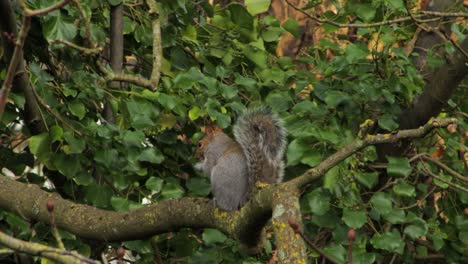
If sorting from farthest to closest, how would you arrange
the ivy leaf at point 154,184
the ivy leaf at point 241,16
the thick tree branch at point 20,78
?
the ivy leaf at point 241,16 < the ivy leaf at point 154,184 < the thick tree branch at point 20,78

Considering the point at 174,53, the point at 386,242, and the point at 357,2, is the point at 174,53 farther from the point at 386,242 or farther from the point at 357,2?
the point at 386,242

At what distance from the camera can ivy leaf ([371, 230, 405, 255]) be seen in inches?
108

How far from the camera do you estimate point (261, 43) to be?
3209mm

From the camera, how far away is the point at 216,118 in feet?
9.16

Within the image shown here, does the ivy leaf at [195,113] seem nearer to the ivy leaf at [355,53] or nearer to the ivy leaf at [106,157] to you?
the ivy leaf at [106,157]

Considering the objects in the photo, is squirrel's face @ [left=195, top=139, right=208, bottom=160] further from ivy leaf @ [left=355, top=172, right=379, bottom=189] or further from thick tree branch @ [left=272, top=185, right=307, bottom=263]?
thick tree branch @ [left=272, top=185, right=307, bottom=263]

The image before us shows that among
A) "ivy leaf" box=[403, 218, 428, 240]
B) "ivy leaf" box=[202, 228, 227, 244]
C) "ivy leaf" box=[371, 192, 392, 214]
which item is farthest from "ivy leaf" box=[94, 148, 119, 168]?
"ivy leaf" box=[403, 218, 428, 240]

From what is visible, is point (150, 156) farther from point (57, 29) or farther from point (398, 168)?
point (398, 168)

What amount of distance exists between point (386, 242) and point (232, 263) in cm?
44

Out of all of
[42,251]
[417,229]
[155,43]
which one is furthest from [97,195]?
[42,251]

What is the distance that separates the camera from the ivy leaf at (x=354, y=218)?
8.73 ft

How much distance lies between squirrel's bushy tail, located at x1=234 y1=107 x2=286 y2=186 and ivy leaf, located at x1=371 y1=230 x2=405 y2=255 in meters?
0.33

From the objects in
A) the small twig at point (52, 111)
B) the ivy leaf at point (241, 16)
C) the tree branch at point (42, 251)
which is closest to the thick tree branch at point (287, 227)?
the tree branch at point (42, 251)

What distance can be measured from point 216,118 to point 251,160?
174mm
